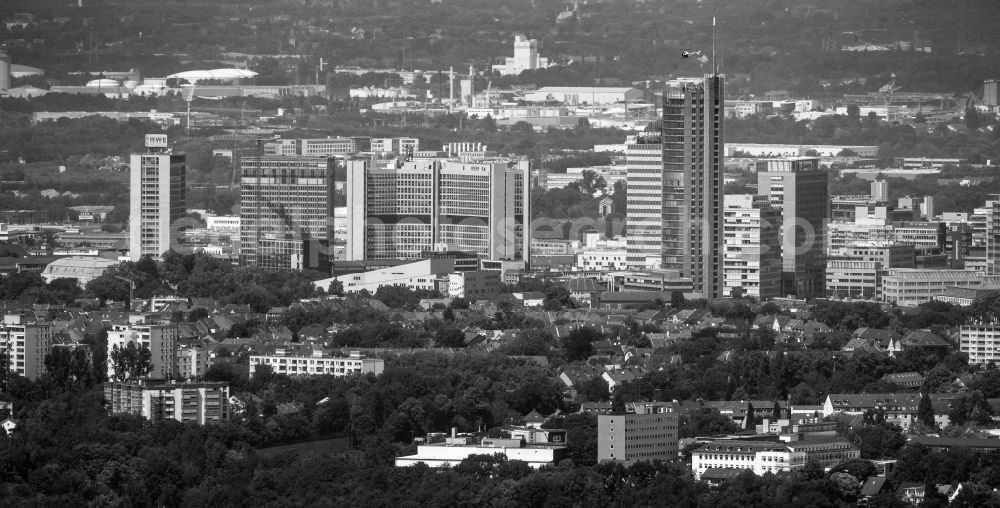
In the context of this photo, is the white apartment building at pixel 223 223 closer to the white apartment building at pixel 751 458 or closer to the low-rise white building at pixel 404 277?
the low-rise white building at pixel 404 277

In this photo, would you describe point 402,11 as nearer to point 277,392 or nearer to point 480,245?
point 480,245

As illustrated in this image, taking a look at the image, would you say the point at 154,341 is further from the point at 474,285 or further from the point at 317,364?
the point at 474,285

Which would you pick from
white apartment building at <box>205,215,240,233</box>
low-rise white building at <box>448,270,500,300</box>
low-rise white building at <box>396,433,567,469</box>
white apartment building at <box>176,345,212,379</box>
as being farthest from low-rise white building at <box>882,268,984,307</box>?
low-rise white building at <box>396,433,567,469</box>

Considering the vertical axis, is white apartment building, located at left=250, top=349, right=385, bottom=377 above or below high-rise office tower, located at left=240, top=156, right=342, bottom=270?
below

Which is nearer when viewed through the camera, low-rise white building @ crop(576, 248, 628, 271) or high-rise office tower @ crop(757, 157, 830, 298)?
high-rise office tower @ crop(757, 157, 830, 298)

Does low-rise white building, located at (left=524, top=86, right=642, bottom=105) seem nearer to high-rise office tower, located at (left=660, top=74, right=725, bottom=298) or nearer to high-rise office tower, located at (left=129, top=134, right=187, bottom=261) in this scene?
high-rise office tower, located at (left=129, top=134, right=187, bottom=261)

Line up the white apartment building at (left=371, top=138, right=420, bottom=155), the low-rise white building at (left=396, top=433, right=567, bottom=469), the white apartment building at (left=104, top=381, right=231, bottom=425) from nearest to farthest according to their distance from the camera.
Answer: the low-rise white building at (left=396, top=433, right=567, bottom=469) < the white apartment building at (left=104, top=381, right=231, bottom=425) < the white apartment building at (left=371, top=138, right=420, bottom=155)

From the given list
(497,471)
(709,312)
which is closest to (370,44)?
(709,312)
